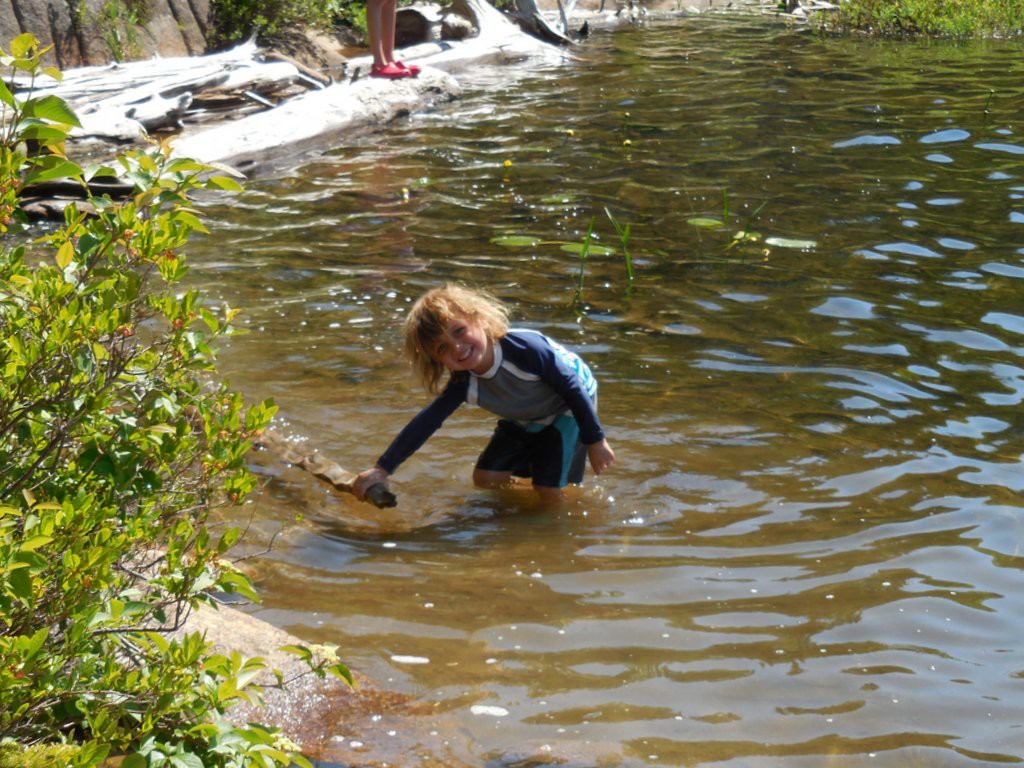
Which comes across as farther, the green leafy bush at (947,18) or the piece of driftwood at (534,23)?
the green leafy bush at (947,18)

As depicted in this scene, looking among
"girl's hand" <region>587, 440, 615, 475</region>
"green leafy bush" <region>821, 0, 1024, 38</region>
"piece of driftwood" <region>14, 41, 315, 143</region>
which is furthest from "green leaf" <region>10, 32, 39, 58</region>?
"green leafy bush" <region>821, 0, 1024, 38</region>

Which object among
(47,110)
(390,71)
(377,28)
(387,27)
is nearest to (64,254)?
(47,110)

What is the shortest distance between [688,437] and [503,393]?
1.02 m

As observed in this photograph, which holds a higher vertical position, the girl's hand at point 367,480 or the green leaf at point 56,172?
the green leaf at point 56,172

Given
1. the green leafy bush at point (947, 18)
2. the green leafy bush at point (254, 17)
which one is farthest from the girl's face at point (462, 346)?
the green leafy bush at point (947, 18)

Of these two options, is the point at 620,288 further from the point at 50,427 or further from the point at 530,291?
the point at 50,427

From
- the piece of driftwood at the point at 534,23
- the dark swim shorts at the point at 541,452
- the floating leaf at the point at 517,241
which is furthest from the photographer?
the piece of driftwood at the point at 534,23

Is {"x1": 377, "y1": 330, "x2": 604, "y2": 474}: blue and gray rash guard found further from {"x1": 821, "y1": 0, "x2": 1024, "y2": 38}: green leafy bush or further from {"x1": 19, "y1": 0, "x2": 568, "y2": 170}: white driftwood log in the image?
{"x1": 821, "y1": 0, "x2": 1024, "y2": 38}: green leafy bush

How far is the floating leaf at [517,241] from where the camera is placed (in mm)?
8359

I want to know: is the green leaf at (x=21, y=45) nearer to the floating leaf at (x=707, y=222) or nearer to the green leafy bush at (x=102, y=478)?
the green leafy bush at (x=102, y=478)

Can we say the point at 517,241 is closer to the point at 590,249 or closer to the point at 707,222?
the point at 590,249

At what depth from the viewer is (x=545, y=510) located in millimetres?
5277

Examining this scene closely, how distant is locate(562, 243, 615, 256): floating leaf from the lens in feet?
26.2

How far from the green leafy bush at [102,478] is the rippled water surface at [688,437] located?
1.02m
